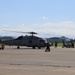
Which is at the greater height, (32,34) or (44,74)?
(32,34)

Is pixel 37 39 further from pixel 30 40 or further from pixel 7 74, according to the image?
pixel 7 74

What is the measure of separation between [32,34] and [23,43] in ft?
11.1

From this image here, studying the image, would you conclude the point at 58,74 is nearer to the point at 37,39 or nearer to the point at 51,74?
the point at 51,74

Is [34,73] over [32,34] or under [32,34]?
under

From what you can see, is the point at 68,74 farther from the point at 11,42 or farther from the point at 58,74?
the point at 11,42

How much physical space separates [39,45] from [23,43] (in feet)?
11.3

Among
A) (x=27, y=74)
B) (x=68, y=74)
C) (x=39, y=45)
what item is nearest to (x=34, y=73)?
(x=27, y=74)

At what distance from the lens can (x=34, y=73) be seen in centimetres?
1633

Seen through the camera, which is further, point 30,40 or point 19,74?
point 30,40

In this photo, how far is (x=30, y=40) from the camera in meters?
66.3

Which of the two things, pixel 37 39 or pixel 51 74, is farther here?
pixel 37 39

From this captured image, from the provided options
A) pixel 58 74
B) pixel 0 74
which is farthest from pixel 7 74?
pixel 58 74

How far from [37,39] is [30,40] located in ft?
4.92

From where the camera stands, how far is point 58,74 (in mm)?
16047
